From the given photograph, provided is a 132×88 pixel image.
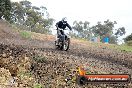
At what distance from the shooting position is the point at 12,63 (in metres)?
11.3

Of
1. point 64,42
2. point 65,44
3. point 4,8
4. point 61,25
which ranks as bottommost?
point 65,44

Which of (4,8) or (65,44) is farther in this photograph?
(4,8)

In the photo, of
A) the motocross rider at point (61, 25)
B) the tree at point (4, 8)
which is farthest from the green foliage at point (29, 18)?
the motocross rider at point (61, 25)

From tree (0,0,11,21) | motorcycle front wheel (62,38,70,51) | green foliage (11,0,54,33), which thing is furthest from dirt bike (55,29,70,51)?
green foliage (11,0,54,33)

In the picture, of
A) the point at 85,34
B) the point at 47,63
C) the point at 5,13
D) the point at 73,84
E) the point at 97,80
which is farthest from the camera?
the point at 85,34

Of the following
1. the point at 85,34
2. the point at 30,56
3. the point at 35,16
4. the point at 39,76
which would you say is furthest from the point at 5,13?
the point at 85,34

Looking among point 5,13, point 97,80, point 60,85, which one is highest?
point 5,13

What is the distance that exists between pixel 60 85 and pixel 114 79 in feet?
12.1

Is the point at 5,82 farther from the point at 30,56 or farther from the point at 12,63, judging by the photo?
the point at 30,56

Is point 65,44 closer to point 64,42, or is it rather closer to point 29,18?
point 64,42

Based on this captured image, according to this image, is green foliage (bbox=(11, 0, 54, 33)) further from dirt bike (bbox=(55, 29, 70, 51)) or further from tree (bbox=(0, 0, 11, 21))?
dirt bike (bbox=(55, 29, 70, 51))

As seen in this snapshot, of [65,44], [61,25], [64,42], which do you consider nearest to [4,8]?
[61,25]

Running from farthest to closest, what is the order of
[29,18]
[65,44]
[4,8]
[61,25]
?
[29,18]
[4,8]
[61,25]
[65,44]

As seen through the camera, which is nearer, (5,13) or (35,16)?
(5,13)
